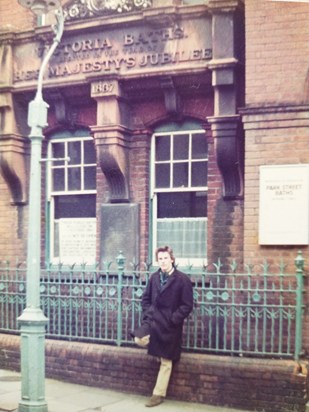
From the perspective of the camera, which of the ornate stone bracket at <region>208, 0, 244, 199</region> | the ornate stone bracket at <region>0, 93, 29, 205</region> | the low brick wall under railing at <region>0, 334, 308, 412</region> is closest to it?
the low brick wall under railing at <region>0, 334, 308, 412</region>

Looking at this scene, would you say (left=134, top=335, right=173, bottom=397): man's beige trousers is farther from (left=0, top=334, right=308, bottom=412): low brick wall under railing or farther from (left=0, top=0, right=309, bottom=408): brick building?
(left=0, top=0, right=309, bottom=408): brick building

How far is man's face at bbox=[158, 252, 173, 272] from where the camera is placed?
8219 mm

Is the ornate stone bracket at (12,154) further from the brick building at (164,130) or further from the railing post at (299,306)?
the railing post at (299,306)

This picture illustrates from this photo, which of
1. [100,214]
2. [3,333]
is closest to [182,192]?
[100,214]

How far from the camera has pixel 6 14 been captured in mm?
10977

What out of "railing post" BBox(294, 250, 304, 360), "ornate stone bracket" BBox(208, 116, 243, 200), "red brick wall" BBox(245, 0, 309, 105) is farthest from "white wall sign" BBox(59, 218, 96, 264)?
"railing post" BBox(294, 250, 304, 360)

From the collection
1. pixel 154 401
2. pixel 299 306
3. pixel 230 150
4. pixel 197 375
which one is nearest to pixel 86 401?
pixel 154 401

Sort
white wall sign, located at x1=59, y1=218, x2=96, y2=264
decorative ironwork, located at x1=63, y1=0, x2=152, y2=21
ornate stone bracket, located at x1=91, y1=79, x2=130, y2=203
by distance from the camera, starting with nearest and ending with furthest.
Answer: decorative ironwork, located at x1=63, y1=0, x2=152, y2=21 → ornate stone bracket, located at x1=91, y1=79, x2=130, y2=203 → white wall sign, located at x1=59, y1=218, x2=96, y2=264

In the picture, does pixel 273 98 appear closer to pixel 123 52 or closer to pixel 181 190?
pixel 181 190

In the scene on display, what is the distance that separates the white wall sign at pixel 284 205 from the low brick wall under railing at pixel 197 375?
1461 mm

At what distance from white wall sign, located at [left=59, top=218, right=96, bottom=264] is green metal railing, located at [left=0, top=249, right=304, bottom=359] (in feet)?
1.19

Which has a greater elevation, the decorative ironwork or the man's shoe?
the decorative ironwork

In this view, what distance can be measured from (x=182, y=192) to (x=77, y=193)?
1755 millimetres

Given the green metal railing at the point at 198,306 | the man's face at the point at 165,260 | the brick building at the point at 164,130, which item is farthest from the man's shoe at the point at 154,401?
the brick building at the point at 164,130
